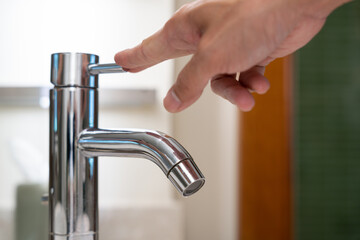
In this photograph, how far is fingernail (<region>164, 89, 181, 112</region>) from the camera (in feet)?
0.90

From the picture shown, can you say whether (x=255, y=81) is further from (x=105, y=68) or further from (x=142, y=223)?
(x=142, y=223)

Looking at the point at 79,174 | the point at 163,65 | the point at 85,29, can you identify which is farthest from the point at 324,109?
the point at 79,174

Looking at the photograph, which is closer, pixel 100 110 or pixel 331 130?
pixel 100 110

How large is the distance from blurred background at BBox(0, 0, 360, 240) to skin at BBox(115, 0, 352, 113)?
1.13 feet

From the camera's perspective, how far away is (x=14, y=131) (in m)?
0.60

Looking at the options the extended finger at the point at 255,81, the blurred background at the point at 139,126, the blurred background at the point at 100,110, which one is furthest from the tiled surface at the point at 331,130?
the extended finger at the point at 255,81

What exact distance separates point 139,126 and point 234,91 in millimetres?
350

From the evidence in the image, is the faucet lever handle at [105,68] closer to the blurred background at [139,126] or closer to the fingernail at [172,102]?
the fingernail at [172,102]

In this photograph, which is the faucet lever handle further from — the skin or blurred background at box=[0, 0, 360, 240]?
blurred background at box=[0, 0, 360, 240]

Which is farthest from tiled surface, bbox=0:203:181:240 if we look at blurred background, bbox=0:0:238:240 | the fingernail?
the fingernail

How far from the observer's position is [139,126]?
2.10ft

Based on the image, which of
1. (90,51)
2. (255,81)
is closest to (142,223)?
(90,51)

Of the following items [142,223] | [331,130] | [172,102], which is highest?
[331,130]

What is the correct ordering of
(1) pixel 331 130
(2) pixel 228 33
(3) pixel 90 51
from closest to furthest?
(2) pixel 228 33
(3) pixel 90 51
(1) pixel 331 130
